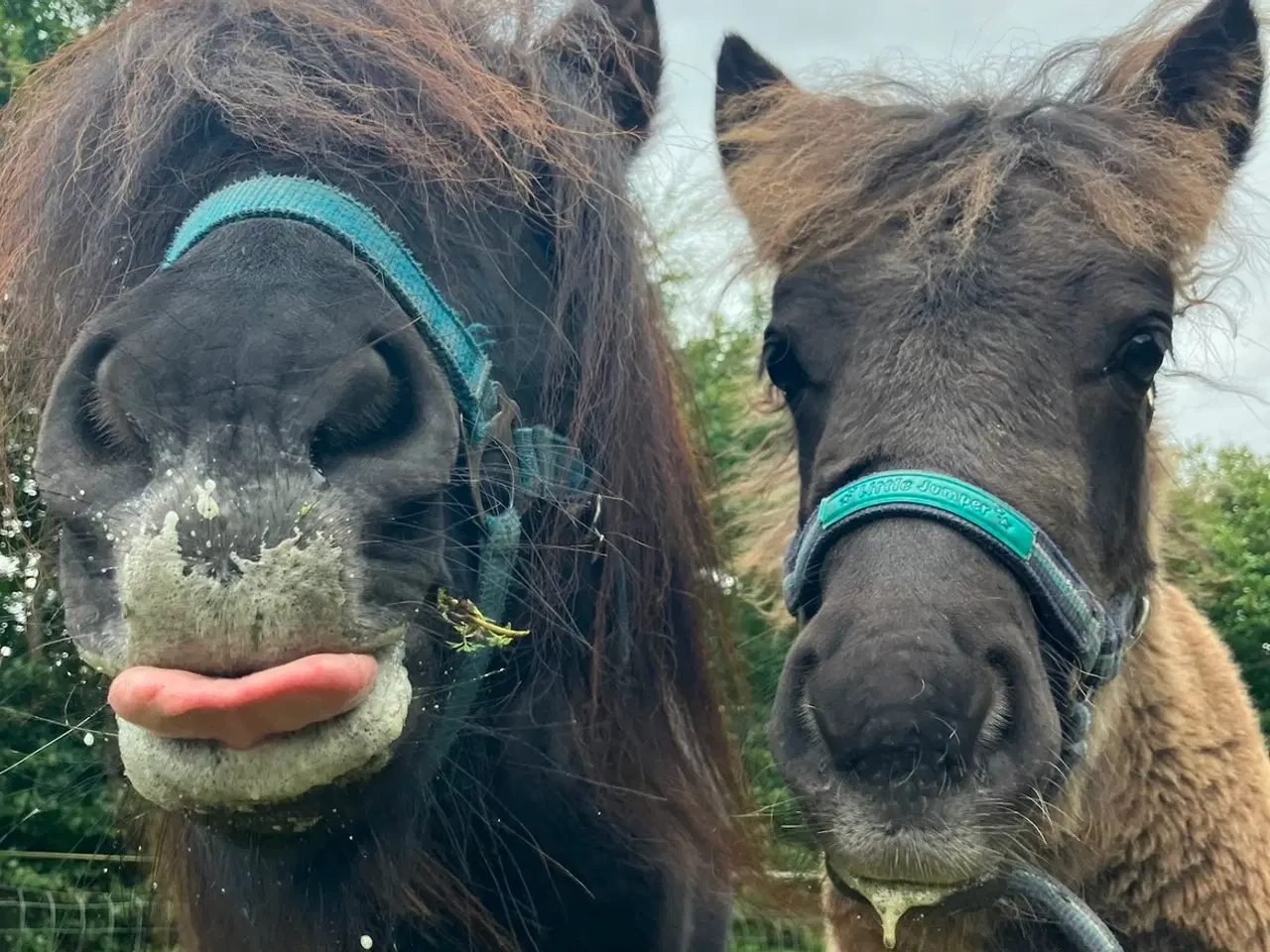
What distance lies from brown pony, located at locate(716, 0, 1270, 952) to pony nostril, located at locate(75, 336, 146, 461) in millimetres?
950

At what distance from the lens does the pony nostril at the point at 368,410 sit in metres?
1.27

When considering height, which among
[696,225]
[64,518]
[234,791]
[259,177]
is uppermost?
[696,225]

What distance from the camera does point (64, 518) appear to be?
4.21 ft

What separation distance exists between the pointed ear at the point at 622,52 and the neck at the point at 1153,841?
1441mm

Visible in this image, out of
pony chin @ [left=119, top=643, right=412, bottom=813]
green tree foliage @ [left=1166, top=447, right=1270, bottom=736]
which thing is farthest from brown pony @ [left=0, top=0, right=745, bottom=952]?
green tree foliage @ [left=1166, top=447, right=1270, bottom=736]

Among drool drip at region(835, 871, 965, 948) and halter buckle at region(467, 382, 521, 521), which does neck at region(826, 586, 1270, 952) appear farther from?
halter buckle at region(467, 382, 521, 521)

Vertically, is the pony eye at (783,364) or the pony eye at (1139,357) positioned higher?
the pony eye at (783,364)

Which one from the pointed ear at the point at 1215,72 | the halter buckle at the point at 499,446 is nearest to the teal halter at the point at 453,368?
the halter buckle at the point at 499,446

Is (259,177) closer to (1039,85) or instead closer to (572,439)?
(572,439)

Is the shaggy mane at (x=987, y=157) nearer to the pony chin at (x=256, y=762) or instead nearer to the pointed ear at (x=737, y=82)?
the pointed ear at (x=737, y=82)

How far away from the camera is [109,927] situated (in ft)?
8.72

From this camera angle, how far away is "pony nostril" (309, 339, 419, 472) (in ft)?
4.16

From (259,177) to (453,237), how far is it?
0.28m

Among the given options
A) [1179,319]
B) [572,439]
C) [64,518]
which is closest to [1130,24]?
[1179,319]
